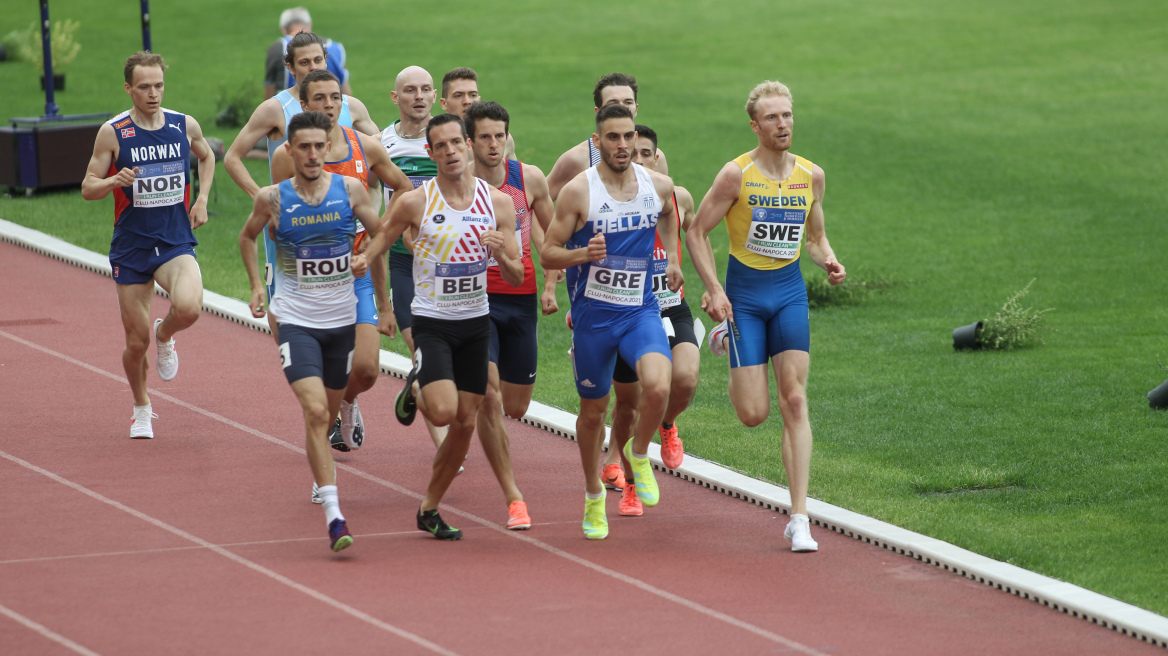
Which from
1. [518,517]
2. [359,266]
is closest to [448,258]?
[359,266]

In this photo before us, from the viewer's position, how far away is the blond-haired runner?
7.82 m

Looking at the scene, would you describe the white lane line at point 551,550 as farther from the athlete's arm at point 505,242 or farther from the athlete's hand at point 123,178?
the athlete's hand at point 123,178

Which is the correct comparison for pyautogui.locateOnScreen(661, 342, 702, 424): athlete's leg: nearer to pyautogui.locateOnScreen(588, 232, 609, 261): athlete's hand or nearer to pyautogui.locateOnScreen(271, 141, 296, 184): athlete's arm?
pyautogui.locateOnScreen(588, 232, 609, 261): athlete's hand

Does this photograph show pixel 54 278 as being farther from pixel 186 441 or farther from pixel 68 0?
pixel 68 0

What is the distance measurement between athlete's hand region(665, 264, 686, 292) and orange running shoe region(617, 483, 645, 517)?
3.90ft

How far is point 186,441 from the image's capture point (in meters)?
9.47

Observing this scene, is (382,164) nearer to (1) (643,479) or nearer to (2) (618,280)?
(2) (618,280)

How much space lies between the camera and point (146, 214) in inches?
368

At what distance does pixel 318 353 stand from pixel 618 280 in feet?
5.27

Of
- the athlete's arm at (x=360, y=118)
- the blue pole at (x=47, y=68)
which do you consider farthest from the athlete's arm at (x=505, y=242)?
the blue pole at (x=47, y=68)

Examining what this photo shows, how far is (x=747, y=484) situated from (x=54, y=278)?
330 inches

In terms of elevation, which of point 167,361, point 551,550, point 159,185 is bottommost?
point 551,550

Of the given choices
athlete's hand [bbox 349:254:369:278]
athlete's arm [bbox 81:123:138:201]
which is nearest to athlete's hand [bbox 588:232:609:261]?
athlete's hand [bbox 349:254:369:278]

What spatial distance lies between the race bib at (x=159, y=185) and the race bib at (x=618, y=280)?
3.32m
